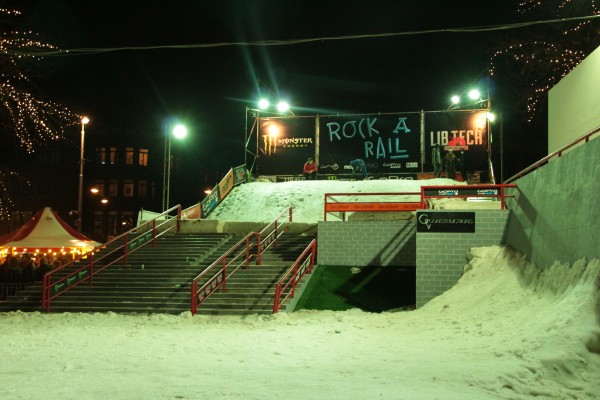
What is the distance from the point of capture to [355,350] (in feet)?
30.6

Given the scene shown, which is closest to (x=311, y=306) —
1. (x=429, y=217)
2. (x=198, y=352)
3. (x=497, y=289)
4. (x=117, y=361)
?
(x=429, y=217)

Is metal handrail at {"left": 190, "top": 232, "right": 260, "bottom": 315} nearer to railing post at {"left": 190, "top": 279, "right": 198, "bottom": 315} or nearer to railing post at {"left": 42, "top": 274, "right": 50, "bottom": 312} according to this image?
railing post at {"left": 190, "top": 279, "right": 198, "bottom": 315}

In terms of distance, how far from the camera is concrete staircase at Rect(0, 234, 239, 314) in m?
15.4

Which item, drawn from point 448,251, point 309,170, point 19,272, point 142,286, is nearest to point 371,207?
point 448,251

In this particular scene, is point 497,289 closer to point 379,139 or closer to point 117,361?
point 117,361

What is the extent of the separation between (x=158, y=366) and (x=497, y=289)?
7.21 meters

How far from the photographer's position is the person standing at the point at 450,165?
27.5m

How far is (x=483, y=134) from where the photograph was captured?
29.4 m

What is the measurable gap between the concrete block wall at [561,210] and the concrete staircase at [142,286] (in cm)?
847

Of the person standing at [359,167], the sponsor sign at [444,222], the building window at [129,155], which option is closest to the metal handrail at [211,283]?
the sponsor sign at [444,222]

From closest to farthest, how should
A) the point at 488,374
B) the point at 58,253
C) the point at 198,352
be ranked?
the point at 488,374, the point at 198,352, the point at 58,253

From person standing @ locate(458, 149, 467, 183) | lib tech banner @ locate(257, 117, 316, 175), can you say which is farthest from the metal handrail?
lib tech banner @ locate(257, 117, 316, 175)

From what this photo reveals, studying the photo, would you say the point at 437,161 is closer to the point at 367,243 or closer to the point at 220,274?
the point at 367,243

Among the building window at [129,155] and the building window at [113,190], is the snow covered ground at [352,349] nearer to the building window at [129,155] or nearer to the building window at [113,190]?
the building window at [113,190]
